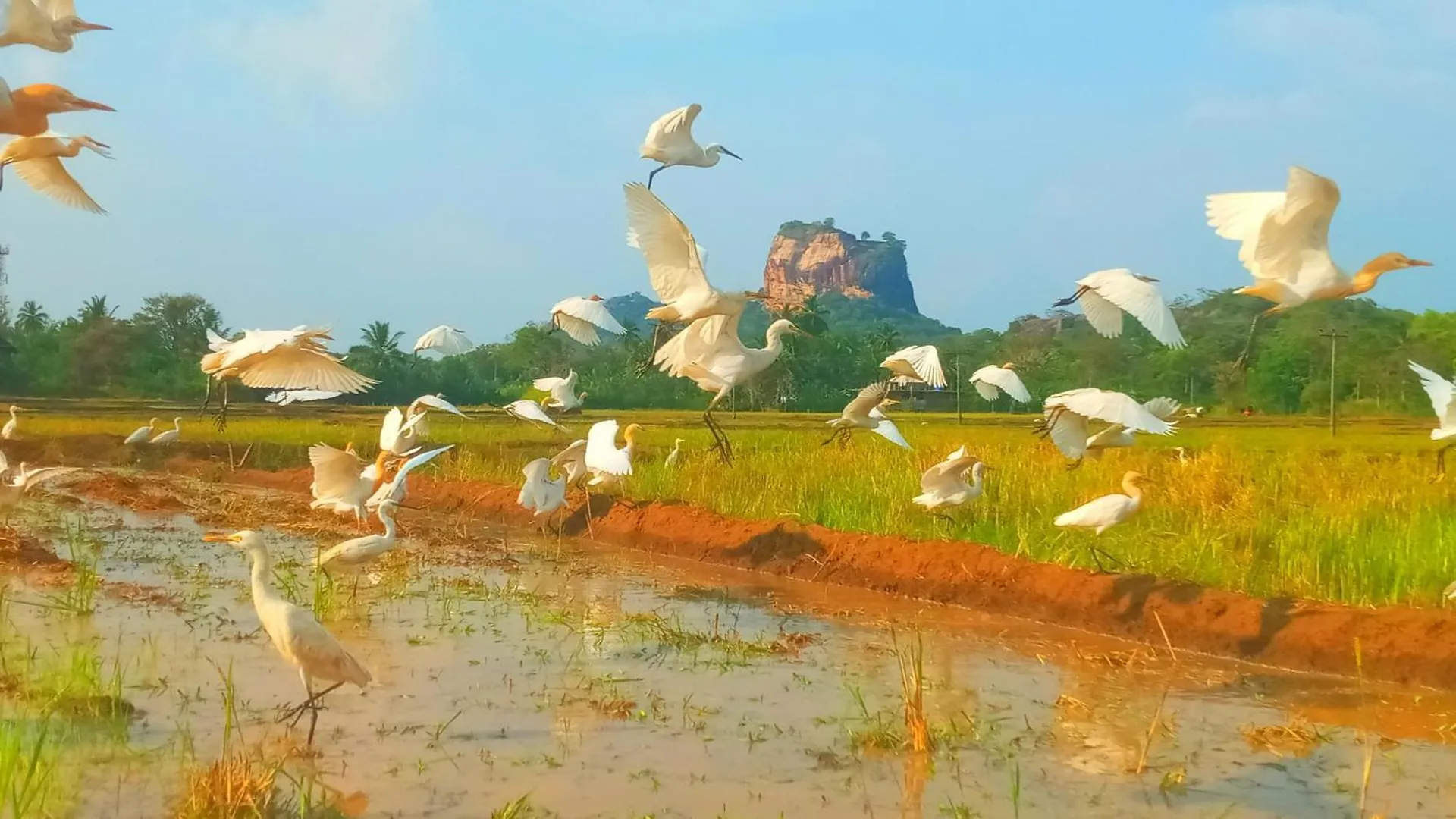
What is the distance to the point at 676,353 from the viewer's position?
12.2 meters

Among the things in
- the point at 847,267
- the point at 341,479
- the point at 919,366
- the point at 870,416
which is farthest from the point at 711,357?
the point at 847,267

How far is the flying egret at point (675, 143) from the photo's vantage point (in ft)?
36.1

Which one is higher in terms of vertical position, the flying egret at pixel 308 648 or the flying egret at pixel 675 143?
the flying egret at pixel 675 143

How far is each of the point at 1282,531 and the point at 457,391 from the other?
35455 mm

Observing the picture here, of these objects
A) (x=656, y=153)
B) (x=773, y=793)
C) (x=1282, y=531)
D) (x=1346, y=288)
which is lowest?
(x=773, y=793)

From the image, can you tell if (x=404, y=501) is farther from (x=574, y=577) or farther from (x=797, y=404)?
(x=797, y=404)

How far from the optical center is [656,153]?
36.8 feet

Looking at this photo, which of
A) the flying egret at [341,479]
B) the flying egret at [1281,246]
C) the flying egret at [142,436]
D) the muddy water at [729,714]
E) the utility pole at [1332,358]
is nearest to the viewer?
the muddy water at [729,714]

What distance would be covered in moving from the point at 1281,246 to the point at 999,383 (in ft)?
12.2

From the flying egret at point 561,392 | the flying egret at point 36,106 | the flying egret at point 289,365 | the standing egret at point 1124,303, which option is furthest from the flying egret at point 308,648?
the flying egret at point 561,392

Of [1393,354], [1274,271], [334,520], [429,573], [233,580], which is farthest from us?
[1393,354]

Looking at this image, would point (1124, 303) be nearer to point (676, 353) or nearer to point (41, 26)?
point (676, 353)

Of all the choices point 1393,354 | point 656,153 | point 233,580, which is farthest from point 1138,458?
point 1393,354

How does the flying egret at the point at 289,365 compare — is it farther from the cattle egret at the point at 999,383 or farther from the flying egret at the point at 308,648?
the cattle egret at the point at 999,383
